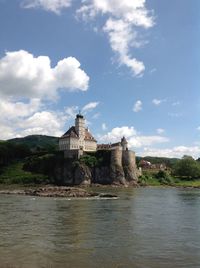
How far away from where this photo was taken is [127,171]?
10900cm

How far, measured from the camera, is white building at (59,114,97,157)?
383 ft

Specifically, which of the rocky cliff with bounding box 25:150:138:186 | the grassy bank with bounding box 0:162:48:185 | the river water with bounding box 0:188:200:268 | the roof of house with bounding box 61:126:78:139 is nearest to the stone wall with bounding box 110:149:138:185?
the rocky cliff with bounding box 25:150:138:186

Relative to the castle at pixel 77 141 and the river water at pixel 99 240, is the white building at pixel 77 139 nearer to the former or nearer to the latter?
the castle at pixel 77 141

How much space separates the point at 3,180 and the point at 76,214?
6849cm

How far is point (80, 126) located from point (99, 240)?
9597 centimetres

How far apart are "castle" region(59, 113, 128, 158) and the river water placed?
72792mm

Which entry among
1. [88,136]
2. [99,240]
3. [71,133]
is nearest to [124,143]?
[88,136]

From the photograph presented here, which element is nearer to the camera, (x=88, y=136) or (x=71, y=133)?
(x=71, y=133)

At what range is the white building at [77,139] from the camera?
11669 cm

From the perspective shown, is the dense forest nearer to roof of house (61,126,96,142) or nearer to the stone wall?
the stone wall

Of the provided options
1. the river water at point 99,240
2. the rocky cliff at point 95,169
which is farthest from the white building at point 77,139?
the river water at point 99,240

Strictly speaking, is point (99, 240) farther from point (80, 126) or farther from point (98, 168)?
point (80, 126)

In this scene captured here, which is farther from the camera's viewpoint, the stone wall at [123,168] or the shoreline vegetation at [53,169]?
the stone wall at [123,168]

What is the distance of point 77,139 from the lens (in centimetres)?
11869
